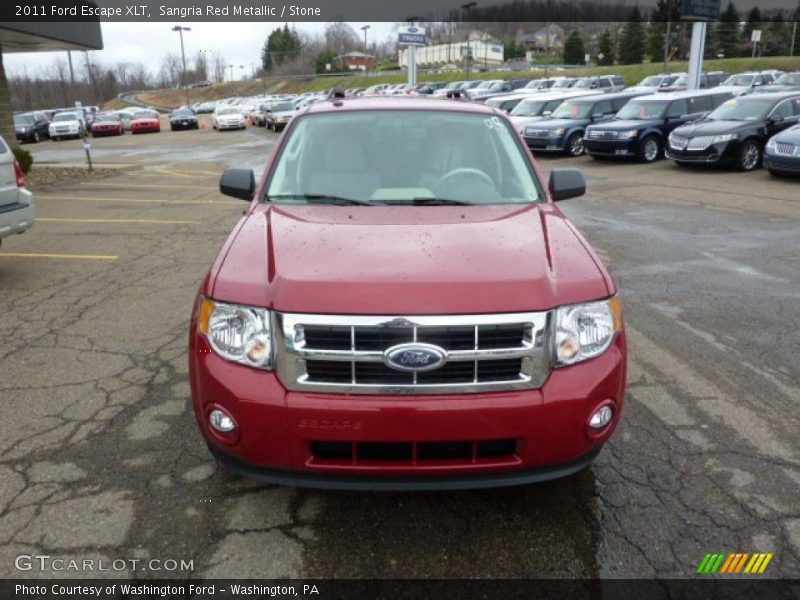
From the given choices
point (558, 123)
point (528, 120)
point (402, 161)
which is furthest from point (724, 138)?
point (402, 161)

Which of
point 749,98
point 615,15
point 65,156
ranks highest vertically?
point 615,15

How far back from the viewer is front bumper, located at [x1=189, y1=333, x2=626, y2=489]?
2.47 m

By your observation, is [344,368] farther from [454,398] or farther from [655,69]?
[655,69]

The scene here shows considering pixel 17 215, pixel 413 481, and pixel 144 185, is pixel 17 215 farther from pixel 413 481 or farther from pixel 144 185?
pixel 144 185

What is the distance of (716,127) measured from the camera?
15227 mm

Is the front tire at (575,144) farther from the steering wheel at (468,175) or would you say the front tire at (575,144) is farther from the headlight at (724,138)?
the steering wheel at (468,175)

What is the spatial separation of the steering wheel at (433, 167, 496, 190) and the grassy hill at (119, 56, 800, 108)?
115 feet

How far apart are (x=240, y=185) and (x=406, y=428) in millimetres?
2285

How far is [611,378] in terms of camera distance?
2.67 meters

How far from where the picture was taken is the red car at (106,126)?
40.9 meters

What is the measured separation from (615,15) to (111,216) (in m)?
52.6

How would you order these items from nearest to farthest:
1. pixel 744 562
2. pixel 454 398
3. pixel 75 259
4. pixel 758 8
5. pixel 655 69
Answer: pixel 454 398 < pixel 744 562 < pixel 75 259 < pixel 655 69 < pixel 758 8

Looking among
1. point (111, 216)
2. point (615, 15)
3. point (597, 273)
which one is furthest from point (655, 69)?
point (597, 273)

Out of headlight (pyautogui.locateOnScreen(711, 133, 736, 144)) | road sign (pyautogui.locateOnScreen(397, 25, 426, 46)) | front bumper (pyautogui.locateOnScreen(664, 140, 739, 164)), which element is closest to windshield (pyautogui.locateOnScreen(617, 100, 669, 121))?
front bumper (pyautogui.locateOnScreen(664, 140, 739, 164))
